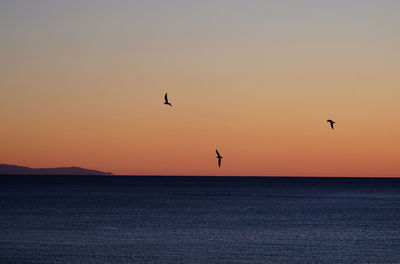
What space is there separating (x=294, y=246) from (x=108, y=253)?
1601 centimetres

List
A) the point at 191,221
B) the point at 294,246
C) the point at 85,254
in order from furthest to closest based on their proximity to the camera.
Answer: the point at 191,221
the point at 294,246
the point at 85,254

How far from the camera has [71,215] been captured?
92.9 m

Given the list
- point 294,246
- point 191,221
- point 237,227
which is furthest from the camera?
point 191,221

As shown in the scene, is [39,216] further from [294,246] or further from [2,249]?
[294,246]

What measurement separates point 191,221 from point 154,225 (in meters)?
6.84

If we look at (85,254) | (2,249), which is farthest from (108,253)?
(2,249)

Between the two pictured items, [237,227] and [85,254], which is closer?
[85,254]

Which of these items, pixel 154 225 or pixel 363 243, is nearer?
pixel 363 243

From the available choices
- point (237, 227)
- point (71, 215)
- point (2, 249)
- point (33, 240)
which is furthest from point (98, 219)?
point (2, 249)

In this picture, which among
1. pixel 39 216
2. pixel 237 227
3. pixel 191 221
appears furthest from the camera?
pixel 39 216

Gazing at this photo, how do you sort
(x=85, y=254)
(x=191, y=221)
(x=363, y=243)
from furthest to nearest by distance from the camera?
(x=191, y=221), (x=363, y=243), (x=85, y=254)

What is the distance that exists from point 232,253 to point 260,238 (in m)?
11.7

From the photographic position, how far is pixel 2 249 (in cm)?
5450

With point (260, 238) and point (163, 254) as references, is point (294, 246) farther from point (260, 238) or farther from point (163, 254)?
point (163, 254)
